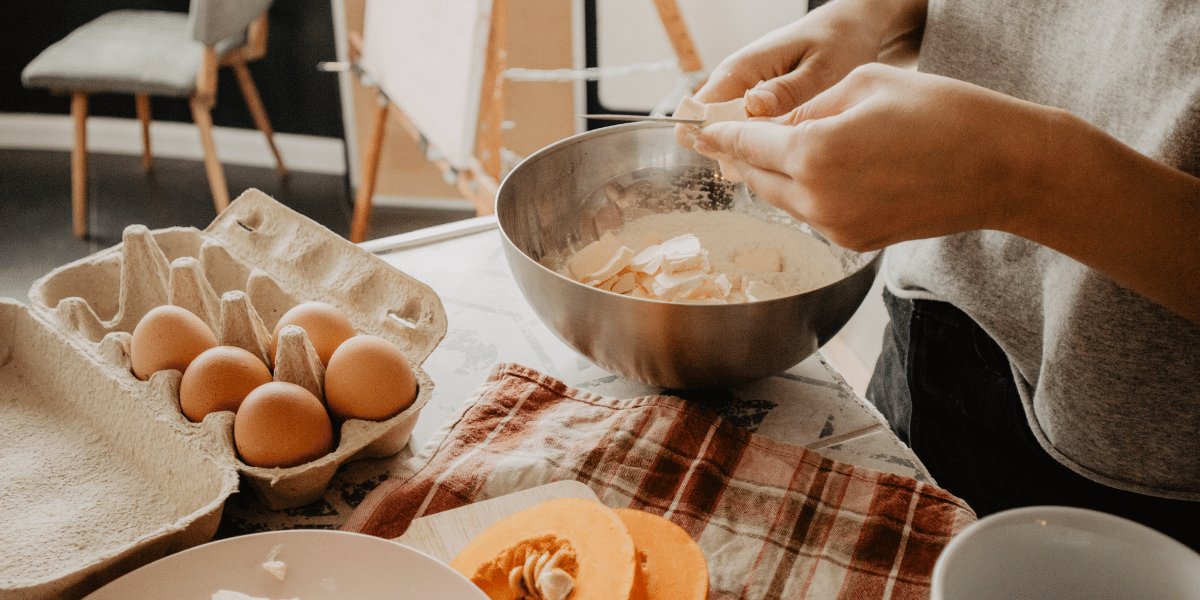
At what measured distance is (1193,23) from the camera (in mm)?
679

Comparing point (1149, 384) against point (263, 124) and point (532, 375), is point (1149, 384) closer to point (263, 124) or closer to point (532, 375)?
point (532, 375)

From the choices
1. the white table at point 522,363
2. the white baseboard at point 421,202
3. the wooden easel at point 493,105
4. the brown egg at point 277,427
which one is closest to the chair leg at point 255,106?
the white baseboard at point 421,202

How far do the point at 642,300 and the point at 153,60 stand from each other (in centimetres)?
299

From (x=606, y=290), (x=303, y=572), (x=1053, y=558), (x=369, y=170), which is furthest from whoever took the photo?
(x=369, y=170)

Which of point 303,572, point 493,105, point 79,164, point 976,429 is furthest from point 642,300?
point 79,164

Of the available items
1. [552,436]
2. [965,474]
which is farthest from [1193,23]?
[552,436]

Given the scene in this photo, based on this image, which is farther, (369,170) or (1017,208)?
(369,170)

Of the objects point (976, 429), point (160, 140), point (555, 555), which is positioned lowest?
point (160, 140)

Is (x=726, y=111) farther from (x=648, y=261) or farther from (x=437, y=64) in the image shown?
(x=437, y=64)

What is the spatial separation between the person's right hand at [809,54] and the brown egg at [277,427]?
54 centimetres

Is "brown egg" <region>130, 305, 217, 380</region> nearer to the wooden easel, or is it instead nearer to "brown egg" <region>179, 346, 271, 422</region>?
"brown egg" <region>179, 346, 271, 422</region>

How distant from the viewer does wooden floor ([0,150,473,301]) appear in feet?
10.1

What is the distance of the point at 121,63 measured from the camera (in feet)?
10.1

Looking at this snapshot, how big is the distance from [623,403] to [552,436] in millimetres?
87
